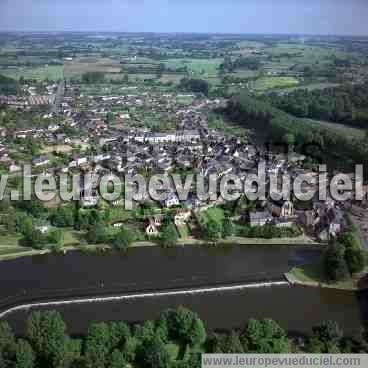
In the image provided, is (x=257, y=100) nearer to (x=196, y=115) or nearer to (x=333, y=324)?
(x=196, y=115)

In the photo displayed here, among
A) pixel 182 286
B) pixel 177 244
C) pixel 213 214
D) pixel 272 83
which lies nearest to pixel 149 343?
pixel 182 286

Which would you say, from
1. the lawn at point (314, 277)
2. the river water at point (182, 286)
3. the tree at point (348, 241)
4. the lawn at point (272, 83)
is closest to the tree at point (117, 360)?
the river water at point (182, 286)

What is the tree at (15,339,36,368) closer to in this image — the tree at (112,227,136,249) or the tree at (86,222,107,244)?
the tree at (112,227,136,249)

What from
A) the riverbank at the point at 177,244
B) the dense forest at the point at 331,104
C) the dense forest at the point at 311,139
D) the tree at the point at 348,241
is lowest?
the riverbank at the point at 177,244

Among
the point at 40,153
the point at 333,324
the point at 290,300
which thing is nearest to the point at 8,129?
the point at 40,153

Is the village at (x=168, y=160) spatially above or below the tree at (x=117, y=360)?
above

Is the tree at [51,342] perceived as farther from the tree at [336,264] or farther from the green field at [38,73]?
the green field at [38,73]

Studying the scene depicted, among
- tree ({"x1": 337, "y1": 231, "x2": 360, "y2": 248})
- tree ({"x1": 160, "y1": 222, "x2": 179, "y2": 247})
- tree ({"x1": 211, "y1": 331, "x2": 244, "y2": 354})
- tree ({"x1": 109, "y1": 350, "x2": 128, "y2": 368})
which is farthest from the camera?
tree ({"x1": 160, "y1": 222, "x2": 179, "y2": 247})

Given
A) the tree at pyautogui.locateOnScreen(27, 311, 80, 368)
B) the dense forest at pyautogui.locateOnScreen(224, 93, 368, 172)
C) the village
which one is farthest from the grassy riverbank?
the dense forest at pyautogui.locateOnScreen(224, 93, 368, 172)
